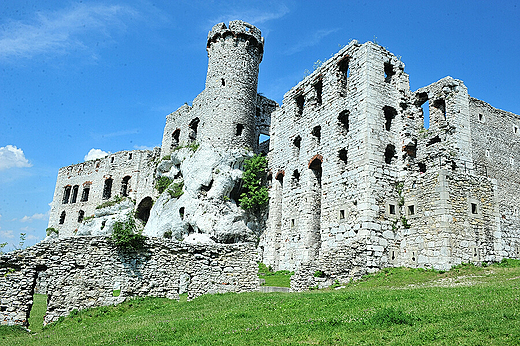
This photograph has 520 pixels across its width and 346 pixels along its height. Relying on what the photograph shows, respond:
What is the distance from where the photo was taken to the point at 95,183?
4322 centimetres

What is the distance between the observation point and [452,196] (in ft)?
55.8

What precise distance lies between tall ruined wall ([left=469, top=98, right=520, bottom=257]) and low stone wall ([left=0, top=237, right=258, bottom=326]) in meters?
15.3

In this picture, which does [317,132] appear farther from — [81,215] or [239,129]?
[81,215]

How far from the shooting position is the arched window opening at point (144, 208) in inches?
1479

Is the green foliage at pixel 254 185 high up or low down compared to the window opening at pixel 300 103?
down

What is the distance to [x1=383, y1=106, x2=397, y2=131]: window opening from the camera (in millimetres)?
20245

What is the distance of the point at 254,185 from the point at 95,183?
22726mm

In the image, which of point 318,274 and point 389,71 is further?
point 389,71

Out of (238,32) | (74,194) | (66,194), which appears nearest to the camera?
(238,32)

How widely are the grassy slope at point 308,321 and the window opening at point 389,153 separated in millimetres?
7348

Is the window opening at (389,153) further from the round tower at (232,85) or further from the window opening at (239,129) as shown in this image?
the window opening at (239,129)

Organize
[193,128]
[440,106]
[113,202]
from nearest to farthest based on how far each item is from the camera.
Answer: [440,106] → [193,128] → [113,202]

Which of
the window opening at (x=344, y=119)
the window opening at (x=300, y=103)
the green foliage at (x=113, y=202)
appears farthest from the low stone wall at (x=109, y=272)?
the green foliage at (x=113, y=202)

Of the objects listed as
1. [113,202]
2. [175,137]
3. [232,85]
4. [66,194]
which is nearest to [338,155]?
[232,85]
